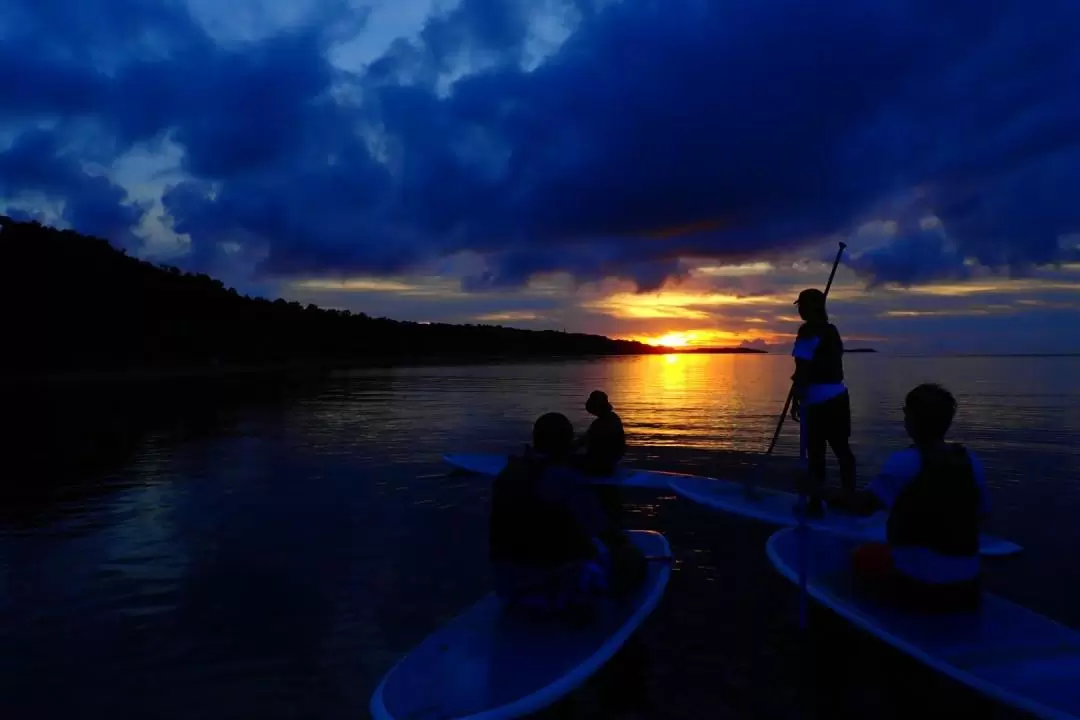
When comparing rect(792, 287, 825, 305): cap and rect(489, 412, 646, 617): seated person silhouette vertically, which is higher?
rect(792, 287, 825, 305): cap

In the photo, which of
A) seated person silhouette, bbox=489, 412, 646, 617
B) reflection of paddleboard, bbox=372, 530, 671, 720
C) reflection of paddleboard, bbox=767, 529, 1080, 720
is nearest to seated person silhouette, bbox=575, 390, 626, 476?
reflection of paddleboard, bbox=767, 529, 1080, 720

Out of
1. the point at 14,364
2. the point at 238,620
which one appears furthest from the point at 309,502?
the point at 14,364

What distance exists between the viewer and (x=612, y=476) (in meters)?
13.7

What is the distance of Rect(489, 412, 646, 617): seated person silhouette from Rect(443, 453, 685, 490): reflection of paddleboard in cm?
736

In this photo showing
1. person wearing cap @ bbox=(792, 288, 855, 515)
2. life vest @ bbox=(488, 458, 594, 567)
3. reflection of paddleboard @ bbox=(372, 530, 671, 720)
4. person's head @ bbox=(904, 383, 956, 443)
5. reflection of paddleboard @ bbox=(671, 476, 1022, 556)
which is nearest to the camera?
reflection of paddleboard @ bbox=(372, 530, 671, 720)

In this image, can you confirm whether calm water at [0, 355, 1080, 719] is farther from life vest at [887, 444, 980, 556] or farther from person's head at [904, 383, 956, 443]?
person's head at [904, 383, 956, 443]

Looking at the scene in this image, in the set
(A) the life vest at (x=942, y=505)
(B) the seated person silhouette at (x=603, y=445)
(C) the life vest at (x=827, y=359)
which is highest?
(C) the life vest at (x=827, y=359)

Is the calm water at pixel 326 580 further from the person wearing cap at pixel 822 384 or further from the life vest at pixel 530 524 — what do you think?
the person wearing cap at pixel 822 384

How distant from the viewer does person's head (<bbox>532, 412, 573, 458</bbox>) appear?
220 inches

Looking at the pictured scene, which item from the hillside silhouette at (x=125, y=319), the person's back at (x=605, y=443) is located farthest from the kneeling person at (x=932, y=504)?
the hillside silhouette at (x=125, y=319)

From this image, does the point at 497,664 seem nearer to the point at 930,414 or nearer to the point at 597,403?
the point at 930,414

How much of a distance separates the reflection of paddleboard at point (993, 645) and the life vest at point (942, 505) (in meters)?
0.69

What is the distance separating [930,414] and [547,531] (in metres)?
3.00

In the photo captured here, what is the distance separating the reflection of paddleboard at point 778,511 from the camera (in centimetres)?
937
